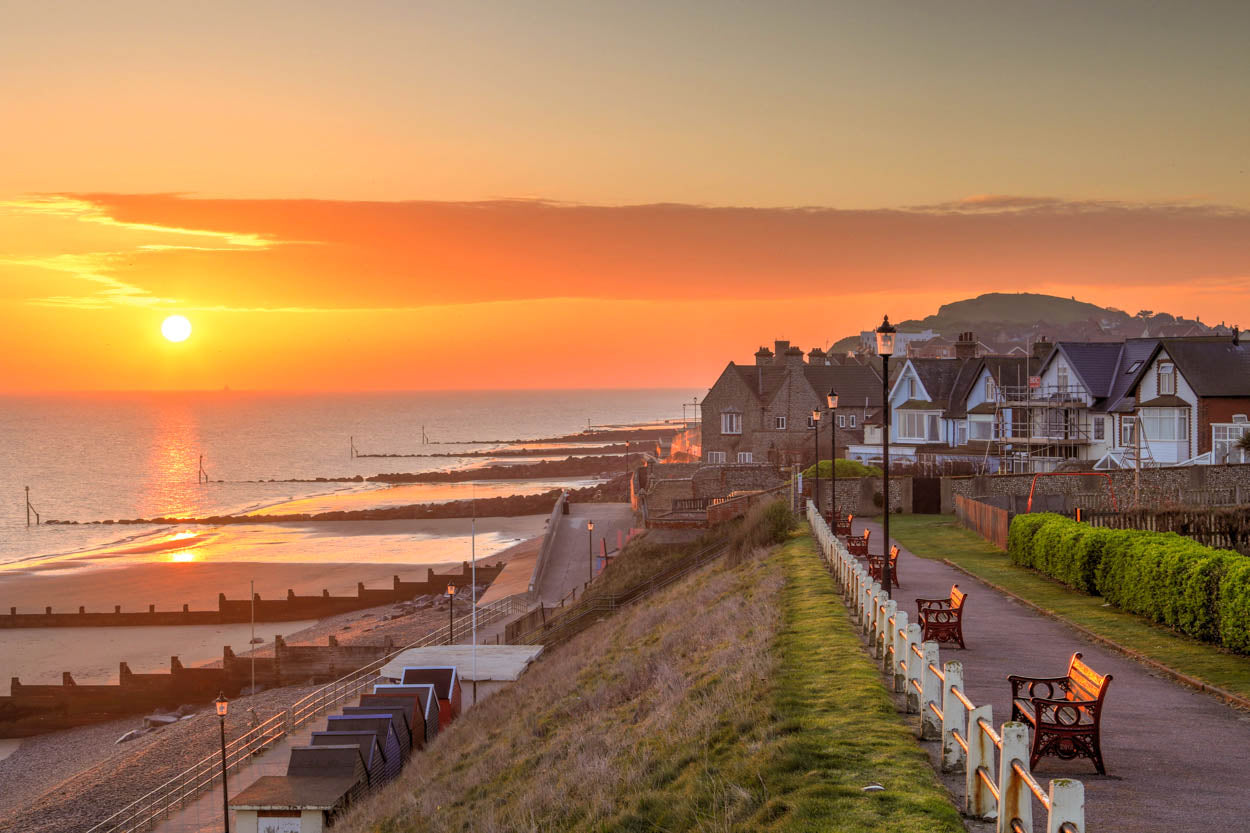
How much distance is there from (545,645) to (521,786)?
21341mm

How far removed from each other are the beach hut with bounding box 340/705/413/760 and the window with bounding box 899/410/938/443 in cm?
4304

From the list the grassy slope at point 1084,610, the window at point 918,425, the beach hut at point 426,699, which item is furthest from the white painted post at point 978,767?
the window at point 918,425

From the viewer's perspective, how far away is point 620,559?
4788 centimetres

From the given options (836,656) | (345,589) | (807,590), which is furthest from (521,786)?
(345,589)

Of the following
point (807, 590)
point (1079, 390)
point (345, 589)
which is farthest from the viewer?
point (345, 589)

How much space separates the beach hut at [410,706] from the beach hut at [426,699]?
0.68 ft

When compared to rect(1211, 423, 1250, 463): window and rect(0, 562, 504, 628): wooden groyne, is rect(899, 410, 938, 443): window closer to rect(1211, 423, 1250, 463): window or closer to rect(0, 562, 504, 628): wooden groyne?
rect(1211, 423, 1250, 463): window

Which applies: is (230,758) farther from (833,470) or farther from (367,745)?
(833,470)

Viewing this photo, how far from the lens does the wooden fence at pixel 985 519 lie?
30.6m

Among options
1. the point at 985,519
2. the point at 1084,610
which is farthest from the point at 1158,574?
the point at 985,519

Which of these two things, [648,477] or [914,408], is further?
[648,477]

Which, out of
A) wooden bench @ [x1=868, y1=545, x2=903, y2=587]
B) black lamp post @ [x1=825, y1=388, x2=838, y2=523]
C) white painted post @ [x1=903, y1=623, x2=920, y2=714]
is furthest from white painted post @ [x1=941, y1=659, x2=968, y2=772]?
black lamp post @ [x1=825, y1=388, x2=838, y2=523]

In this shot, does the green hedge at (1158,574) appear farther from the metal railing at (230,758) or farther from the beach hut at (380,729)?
the metal railing at (230,758)

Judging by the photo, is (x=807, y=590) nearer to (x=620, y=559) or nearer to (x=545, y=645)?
(x=545, y=645)
